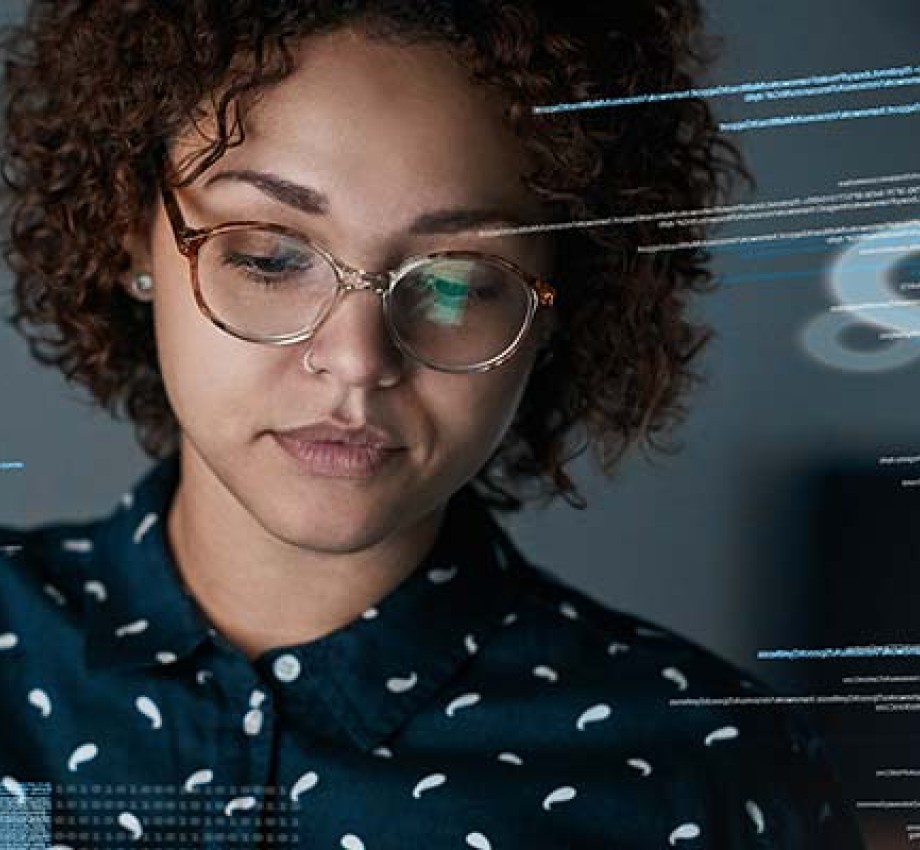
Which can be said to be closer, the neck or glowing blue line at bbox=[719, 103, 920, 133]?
glowing blue line at bbox=[719, 103, 920, 133]

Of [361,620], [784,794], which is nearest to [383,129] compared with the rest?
[361,620]

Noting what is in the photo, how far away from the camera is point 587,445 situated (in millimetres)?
855

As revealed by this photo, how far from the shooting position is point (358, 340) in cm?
79

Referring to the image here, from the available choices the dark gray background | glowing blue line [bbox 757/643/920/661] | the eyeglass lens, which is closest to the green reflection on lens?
the eyeglass lens

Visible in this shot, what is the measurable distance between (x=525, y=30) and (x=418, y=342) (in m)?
0.15

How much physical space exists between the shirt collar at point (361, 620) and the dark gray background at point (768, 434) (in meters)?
0.09

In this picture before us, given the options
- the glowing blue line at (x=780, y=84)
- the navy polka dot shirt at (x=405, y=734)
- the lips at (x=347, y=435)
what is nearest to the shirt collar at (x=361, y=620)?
the navy polka dot shirt at (x=405, y=734)

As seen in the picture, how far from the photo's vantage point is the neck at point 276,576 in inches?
35.0

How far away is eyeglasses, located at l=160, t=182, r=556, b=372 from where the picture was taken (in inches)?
31.1

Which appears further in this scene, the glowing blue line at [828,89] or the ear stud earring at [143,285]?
the ear stud earring at [143,285]

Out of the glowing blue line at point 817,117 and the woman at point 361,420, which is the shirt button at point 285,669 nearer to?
the woman at point 361,420

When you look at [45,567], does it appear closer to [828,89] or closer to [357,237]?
[357,237]

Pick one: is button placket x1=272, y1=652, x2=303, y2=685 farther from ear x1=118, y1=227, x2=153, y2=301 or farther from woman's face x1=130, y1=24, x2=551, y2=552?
ear x1=118, y1=227, x2=153, y2=301

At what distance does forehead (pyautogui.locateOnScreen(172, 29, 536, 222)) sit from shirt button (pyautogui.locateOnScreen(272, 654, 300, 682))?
231mm
